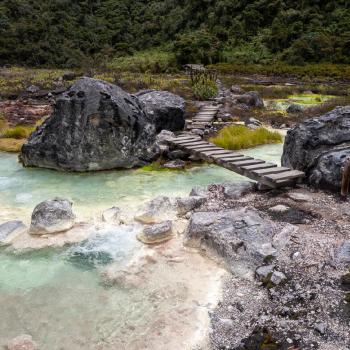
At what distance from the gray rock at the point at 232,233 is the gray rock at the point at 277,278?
0.33 m

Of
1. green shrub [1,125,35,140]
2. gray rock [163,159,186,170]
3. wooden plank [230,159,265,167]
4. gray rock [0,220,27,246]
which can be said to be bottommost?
green shrub [1,125,35,140]

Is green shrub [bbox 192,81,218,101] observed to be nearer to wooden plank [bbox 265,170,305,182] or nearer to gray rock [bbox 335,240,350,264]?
wooden plank [bbox 265,170,305,182]

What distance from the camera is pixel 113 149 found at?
9406 millimetres

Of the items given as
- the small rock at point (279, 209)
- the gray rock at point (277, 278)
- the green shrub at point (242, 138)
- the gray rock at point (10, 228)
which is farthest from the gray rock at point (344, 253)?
the green shrub at point (242, 138)

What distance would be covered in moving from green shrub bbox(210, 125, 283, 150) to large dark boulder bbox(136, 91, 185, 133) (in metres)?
1.51

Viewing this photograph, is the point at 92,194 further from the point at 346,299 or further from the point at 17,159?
the point at 346,299

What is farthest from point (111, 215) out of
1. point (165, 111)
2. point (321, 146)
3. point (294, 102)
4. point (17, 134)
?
point (294, 102)

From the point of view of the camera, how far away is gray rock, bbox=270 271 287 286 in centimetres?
455

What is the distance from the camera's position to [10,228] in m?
6.12

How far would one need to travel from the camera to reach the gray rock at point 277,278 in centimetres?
455

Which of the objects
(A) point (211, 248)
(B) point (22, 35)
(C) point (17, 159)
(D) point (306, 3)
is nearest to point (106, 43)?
(B) point (22, 35)

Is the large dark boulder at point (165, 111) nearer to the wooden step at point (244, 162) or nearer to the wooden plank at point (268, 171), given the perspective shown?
the wooden step at point (244, 162)

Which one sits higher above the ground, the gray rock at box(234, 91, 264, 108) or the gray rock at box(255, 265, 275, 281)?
the gray rock at box(255, 265, 275, 281)

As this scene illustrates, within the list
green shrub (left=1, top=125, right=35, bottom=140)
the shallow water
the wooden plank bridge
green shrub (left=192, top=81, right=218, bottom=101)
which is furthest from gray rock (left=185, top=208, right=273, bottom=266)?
green shrub (left=192, top=81, right=218, bottom=101)
